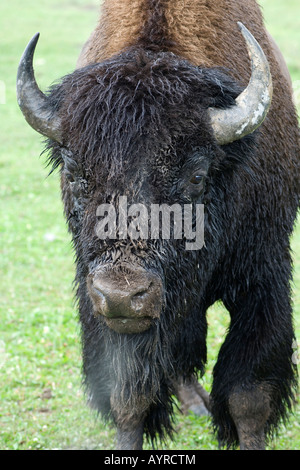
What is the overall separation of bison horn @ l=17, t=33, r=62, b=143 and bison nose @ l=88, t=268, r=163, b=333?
0.92 metres

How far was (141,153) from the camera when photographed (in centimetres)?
314

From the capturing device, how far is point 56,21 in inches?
938

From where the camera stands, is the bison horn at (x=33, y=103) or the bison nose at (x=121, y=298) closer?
the bison nose at (x=121, y=298)

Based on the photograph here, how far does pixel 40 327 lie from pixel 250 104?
384 centimetres

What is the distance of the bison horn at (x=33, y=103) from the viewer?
353 cm

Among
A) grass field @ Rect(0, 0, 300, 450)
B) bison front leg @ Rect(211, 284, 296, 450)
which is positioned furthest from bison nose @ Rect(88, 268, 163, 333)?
grass field @ Rect(0, 0, 300, 450)

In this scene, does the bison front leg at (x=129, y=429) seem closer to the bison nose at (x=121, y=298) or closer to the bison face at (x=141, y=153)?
the bison face at (x=141, y=153)

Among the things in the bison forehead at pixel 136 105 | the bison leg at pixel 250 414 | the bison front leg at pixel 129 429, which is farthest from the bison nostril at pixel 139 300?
the bison leg at pixel 250 414

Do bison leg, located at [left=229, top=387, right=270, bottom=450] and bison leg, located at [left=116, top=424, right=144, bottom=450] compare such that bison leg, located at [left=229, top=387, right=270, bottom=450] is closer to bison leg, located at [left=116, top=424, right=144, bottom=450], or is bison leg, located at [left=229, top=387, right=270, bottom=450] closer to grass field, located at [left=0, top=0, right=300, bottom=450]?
grass field, located at [left=0, top=0, right=300, bottom=450]

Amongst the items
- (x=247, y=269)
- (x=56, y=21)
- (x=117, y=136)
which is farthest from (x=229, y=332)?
(x=56, y=21)

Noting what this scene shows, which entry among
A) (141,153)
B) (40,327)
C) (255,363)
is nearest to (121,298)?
(141,153)

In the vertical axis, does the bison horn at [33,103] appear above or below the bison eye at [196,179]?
above

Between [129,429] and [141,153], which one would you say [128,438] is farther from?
[141,153]
